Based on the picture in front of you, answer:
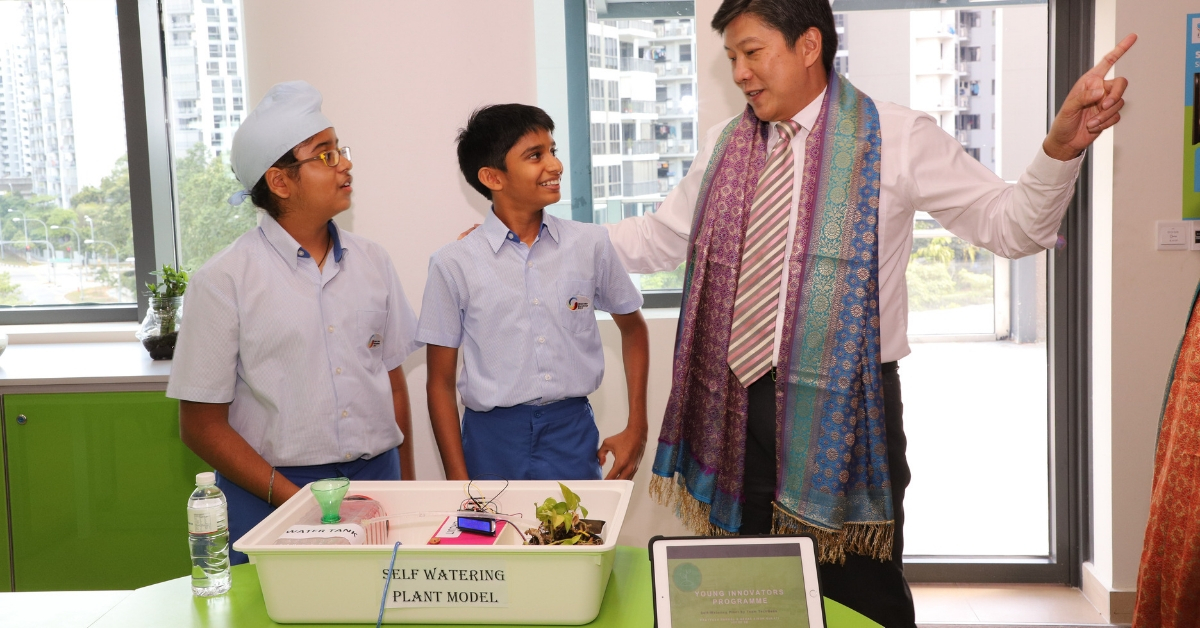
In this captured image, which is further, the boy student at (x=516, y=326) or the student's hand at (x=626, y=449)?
the student's hand at (x=626, y=449)

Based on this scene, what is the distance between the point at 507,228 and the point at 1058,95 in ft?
6.27

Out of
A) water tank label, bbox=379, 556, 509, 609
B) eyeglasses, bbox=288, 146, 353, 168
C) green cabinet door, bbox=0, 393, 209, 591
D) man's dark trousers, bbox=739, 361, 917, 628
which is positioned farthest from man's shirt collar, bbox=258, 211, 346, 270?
green cabinet door, bbox=0, 393, 209, 591

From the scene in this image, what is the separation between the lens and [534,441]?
6.31ft

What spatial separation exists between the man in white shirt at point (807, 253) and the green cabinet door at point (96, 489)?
5.24ft

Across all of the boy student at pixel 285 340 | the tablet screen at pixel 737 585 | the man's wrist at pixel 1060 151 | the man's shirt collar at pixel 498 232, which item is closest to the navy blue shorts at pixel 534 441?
the boy student at pixel 285 340

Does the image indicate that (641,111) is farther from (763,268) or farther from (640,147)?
(763,268)

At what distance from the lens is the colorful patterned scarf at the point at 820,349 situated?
1.75m

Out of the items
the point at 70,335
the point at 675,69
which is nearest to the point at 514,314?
the point at 675,69

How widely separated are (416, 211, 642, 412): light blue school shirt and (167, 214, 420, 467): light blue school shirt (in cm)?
20

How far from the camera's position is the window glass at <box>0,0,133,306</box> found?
3312 mm

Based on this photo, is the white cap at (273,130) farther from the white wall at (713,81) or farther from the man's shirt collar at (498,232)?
the white wall at (713,81)

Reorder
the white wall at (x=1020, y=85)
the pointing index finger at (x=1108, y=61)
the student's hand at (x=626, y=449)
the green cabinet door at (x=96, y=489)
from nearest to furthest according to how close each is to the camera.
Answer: the pointing index finger at (x=1108, y=61)
the student's hand at (x=626, y=449)
the green cabinet door at (x=96, y=489)
the white wall at (x=1020, y=85)

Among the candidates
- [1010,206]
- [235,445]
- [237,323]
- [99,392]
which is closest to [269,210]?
[237,323]

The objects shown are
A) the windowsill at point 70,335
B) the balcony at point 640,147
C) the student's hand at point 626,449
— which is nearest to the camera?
the student's hand at point 626,449
